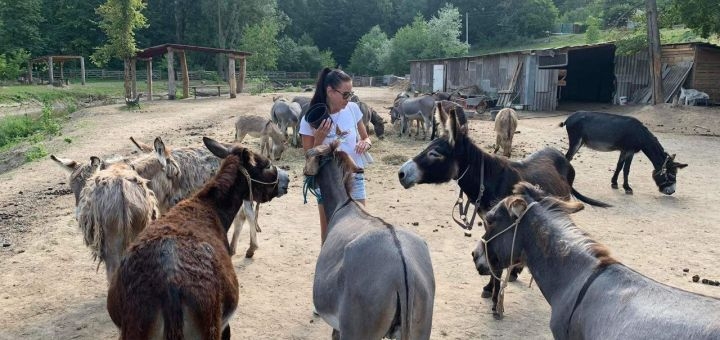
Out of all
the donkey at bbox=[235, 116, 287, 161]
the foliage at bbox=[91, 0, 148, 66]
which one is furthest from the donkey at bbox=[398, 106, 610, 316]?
the foliage at bbox=[91, 0, 148, 66]

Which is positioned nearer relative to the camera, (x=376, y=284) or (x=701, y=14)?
(x=376, y=284)

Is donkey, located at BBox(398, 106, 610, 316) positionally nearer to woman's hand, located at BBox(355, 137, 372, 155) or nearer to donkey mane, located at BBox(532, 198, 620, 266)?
woman's hand, located at BBox(355, 137, 372, 155)

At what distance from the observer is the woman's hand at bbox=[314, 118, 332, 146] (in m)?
4.41

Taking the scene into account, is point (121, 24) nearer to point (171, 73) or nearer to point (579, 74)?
point (171, 73)

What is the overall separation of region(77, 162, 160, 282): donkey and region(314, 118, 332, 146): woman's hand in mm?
1648

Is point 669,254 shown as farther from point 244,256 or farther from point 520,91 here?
point 520,91

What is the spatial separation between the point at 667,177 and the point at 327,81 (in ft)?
25.0

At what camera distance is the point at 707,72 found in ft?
72.4

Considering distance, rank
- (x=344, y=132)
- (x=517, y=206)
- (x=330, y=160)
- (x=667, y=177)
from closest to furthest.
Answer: (x=517, y=206), (x=330, y=160), (x=344, y=132), (x=667, y=177)

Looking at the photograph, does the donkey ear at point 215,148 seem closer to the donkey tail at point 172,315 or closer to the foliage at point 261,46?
the donkey tail at point 172,315

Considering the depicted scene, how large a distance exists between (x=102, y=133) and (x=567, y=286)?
16.3 m

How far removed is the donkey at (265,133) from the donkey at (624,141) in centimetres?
687

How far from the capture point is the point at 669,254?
624 centimetres

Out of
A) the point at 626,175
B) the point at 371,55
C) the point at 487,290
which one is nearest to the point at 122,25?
the point at 626,175
